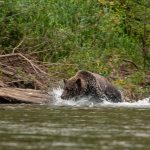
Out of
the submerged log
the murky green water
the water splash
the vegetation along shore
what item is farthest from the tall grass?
the murky green water

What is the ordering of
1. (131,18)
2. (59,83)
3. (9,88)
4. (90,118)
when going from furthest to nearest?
(131,18) < (59,83) < (9,88) < (90,118)

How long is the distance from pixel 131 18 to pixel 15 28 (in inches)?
240

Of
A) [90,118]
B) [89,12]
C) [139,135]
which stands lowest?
[89,12]

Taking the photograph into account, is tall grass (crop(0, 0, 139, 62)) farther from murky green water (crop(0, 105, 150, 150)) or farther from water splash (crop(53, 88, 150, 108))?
murky green water (crop(0, 105, 150, 150))

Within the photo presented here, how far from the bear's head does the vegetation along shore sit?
25.8 inches

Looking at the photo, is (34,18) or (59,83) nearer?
(59,83)

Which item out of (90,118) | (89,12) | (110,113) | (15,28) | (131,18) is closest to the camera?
(90,118)

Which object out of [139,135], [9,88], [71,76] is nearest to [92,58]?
[71,76]

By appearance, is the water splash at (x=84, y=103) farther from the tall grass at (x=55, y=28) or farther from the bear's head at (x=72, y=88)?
the tall grass at (x=55, y=28)

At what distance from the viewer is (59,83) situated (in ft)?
54.2

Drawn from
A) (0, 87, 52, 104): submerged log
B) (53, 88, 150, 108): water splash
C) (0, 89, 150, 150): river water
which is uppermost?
(0, 89, 150, 150): river water

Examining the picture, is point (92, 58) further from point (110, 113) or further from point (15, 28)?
point (110, 113)

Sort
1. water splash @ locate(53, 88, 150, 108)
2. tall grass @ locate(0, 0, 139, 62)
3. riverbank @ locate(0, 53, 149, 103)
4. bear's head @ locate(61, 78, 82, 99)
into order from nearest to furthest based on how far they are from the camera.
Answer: riverbank @ locate(0, 53, 149, 103)
water splash @ locate(53, 88, 150, 108)
bear's head @ locate(61, 78, 82, 99)
tall grass @ locate(0, 0, 139, 62)

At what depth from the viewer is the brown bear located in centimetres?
1567
